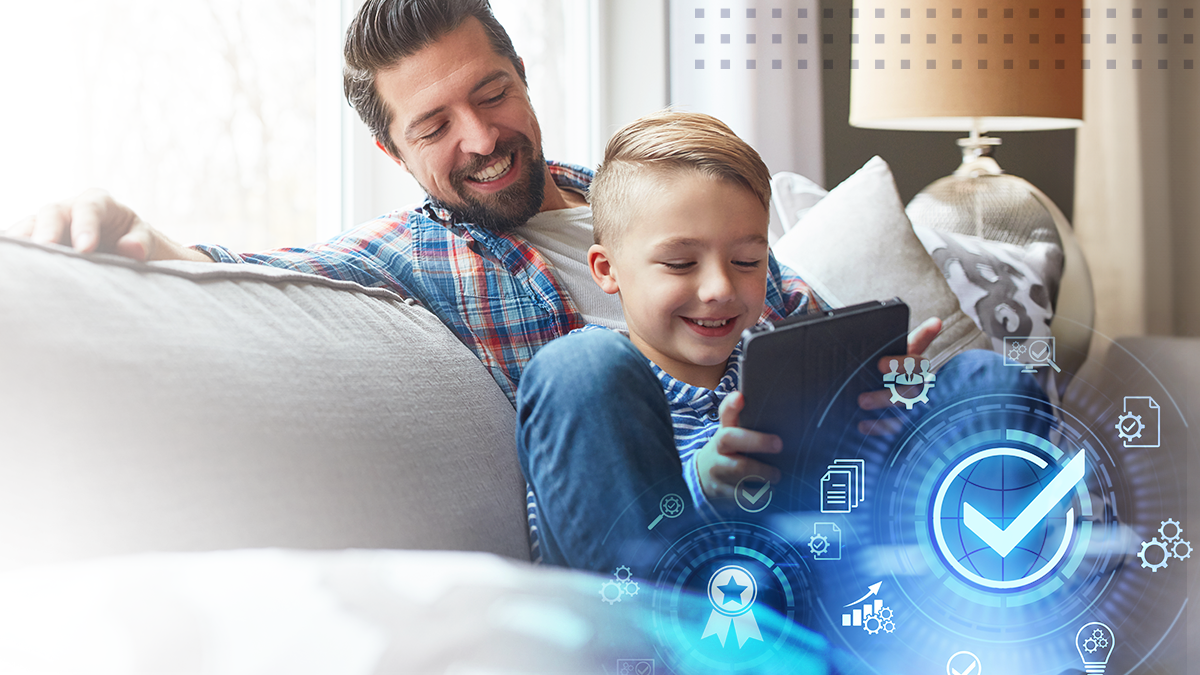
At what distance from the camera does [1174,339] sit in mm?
485

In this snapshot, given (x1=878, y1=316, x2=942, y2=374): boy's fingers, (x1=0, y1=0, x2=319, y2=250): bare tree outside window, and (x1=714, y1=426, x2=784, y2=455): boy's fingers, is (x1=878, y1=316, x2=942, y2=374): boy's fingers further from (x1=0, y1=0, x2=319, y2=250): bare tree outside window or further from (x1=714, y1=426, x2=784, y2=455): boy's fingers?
(x1=0, y1=0, x2=319, y2=250): bare tree outside window

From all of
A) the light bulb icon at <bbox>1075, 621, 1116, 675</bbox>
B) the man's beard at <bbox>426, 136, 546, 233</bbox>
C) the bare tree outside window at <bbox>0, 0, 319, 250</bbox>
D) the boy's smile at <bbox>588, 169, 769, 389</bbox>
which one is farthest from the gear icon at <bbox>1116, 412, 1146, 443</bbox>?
the bare tree outside window at <bbox>0, 0, 319, 250</bbox>

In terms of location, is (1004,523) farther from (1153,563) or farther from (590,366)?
(590,366)

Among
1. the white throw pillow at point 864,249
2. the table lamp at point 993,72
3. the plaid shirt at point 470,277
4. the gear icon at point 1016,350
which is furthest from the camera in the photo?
the white throw pillow at point 864,249

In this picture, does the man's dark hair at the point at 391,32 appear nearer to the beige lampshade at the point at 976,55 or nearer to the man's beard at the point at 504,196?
the man's beard at the point at 504,196

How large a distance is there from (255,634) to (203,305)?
186 mm

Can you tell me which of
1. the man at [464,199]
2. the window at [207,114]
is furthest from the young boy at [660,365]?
the window at [207,114]

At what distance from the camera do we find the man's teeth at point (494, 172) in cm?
69

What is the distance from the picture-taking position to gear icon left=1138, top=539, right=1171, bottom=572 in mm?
438

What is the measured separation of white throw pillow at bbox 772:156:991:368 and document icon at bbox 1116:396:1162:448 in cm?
28

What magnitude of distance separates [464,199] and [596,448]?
324mm

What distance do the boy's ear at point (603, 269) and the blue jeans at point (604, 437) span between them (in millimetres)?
94

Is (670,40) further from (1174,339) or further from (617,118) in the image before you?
(1174,339)

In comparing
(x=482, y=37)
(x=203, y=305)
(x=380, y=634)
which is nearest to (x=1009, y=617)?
(x=380, y=634)
